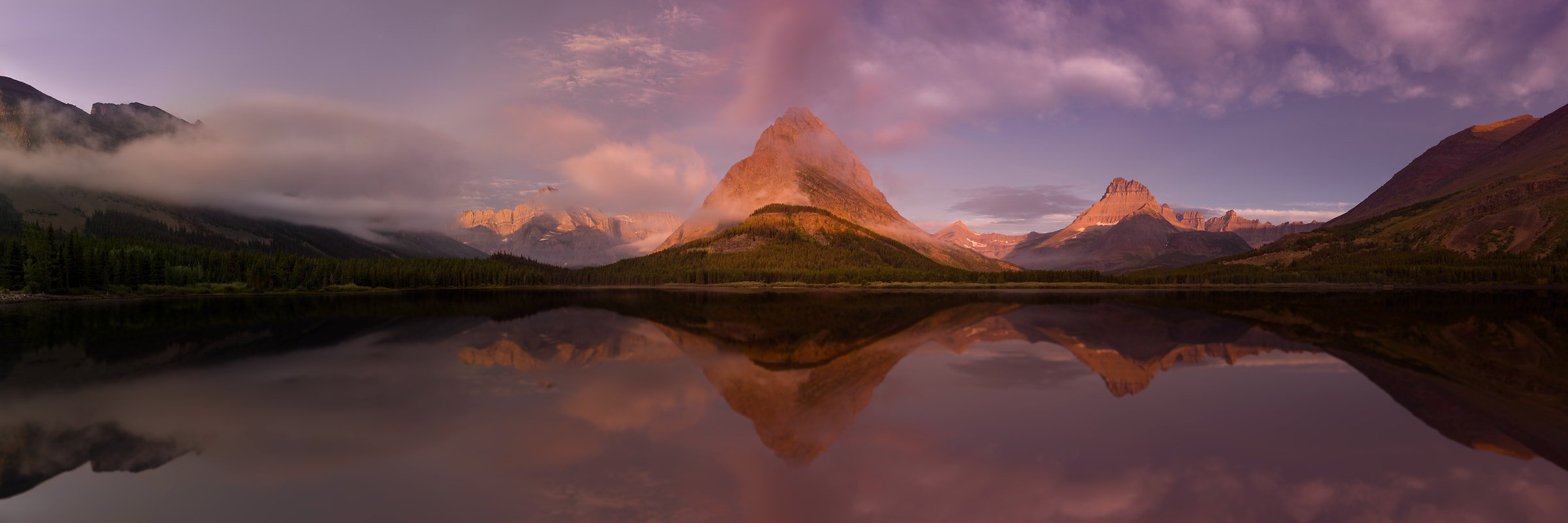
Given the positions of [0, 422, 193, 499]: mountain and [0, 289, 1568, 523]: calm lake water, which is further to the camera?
[0, 422, 193, 499]: mountain

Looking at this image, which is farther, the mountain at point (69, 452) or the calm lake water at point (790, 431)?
the mountain at point (69, 452)

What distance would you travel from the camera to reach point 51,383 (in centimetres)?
2175

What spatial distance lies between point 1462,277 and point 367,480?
304354mm

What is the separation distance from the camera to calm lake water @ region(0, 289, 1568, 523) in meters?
10.6

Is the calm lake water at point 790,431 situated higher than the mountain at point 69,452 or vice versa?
the calm lake water at point 790,431

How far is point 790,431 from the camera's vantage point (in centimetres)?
1516

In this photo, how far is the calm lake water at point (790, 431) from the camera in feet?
34.7

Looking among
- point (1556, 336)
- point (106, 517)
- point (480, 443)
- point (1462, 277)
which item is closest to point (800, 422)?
point (480, 443)

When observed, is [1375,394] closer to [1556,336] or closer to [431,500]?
[431,500]

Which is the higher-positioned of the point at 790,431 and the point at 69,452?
the point at 790,431

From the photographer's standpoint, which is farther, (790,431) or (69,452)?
(790,431)

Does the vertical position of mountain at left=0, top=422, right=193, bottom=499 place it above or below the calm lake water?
below

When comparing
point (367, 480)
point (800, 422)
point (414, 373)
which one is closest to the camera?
point (367, 480)

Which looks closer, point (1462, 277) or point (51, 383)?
point (51, 383)
